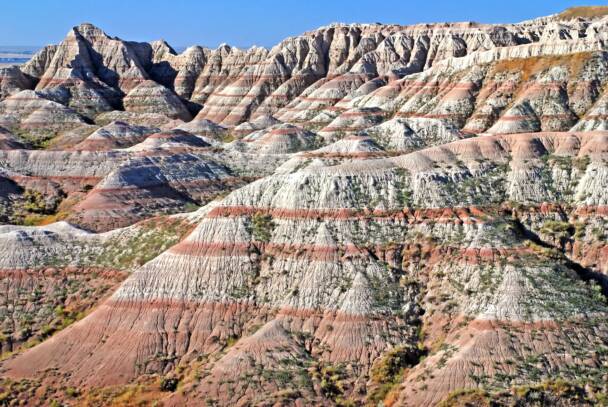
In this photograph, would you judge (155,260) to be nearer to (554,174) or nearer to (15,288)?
(15,288)

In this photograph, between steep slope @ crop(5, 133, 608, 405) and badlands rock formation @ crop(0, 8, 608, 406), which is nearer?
badlands rock formation @ crop(0, 8, 608, 406)

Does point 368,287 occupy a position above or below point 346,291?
above

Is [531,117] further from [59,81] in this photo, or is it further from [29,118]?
[59,81]

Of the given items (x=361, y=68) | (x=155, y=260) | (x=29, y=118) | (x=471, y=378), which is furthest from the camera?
(x=361, y=68)

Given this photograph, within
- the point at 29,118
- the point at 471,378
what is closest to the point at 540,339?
the point at 471,378

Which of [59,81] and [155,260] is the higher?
[59,81]

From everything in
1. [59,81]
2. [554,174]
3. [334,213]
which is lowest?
Result: [334,213]

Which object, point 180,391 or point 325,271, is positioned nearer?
point 180,391

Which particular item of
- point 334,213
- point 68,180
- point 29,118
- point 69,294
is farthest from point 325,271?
point 29,118

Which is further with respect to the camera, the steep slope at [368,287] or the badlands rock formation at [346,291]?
the steep slope at [368,287]

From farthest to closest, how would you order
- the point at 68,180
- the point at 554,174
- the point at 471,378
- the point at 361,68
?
the point at 361,68 < the point at 68,180 < the point at 554,174 < the point at 471,378
